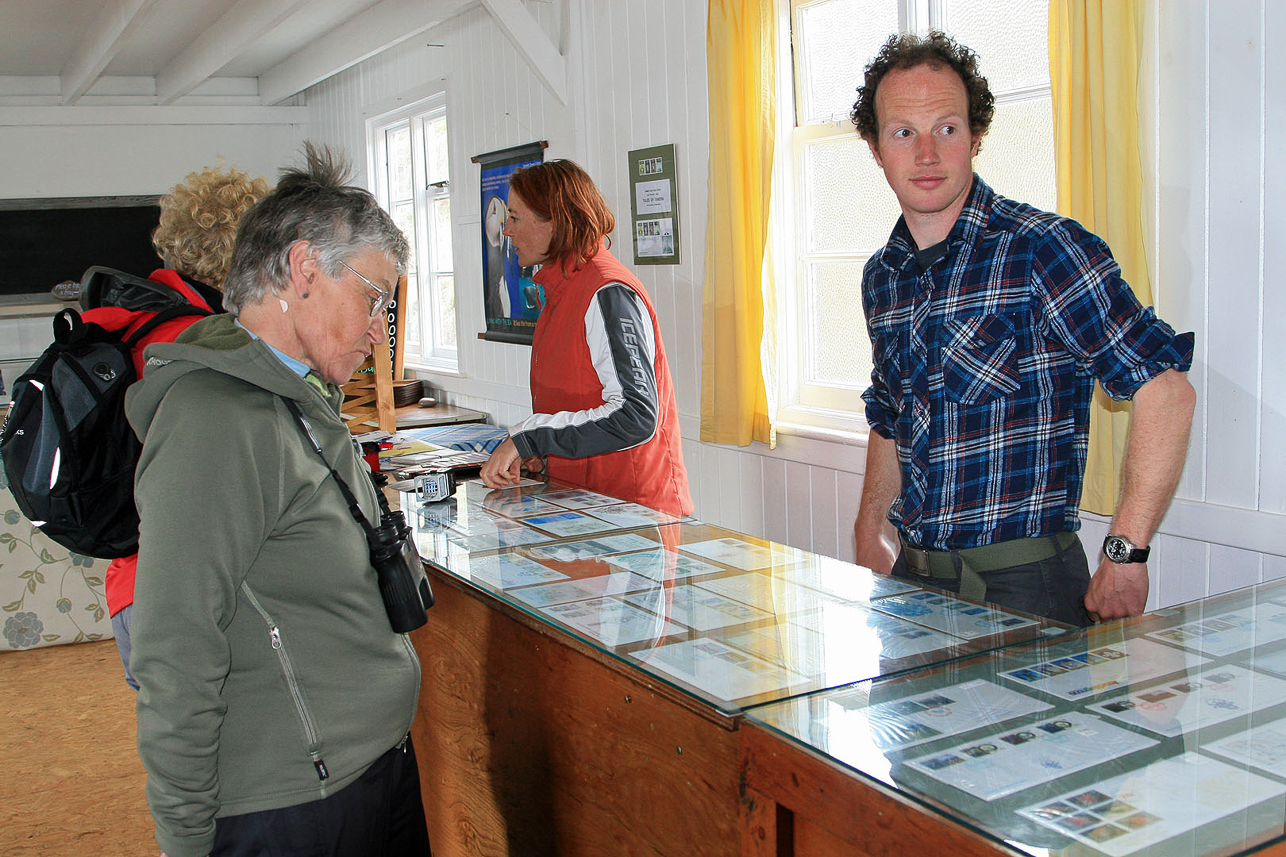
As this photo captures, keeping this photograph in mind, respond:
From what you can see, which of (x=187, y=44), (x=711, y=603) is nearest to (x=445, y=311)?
(x=187, y=44)

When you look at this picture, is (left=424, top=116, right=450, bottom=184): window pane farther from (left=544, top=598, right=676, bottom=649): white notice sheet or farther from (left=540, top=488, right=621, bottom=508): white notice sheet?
(left=544, top=598, right=676, bottom=649): white notice sheet

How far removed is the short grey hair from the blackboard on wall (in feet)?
26.3

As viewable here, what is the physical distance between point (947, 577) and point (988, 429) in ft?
0.89

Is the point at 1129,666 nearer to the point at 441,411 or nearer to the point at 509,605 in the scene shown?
the point at 509,605

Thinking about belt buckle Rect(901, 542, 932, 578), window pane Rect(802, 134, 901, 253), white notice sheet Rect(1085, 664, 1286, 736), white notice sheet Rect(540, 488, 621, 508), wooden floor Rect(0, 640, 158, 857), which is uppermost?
window pane Rect(802, 134, 901, 253)

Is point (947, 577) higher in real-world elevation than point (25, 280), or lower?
lower

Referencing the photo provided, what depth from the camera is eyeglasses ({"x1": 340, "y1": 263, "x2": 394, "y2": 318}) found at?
1.55 metres

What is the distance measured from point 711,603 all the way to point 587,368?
1.18m

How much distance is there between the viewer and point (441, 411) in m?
6.74

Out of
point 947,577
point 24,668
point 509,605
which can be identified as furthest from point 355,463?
point 24,668

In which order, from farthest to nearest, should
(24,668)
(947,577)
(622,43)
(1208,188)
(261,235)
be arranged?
(24,668), (622,43), (1208,188), (947,577), (261,235)

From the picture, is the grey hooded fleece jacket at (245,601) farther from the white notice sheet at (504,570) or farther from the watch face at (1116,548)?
the watch face at (1116,548)

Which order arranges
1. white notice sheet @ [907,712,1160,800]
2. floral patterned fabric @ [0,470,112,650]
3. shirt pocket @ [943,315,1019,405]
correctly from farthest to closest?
floral patterned fabric @ [0,470,112,650], shirt pocket @ [943,315,1019,405], white notice sheet @ [907,712,1160,800]

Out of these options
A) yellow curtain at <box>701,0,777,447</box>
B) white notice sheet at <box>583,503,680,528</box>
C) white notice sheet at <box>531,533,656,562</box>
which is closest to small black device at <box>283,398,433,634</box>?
white notice sheet at <box>531,533,656,562</box>
